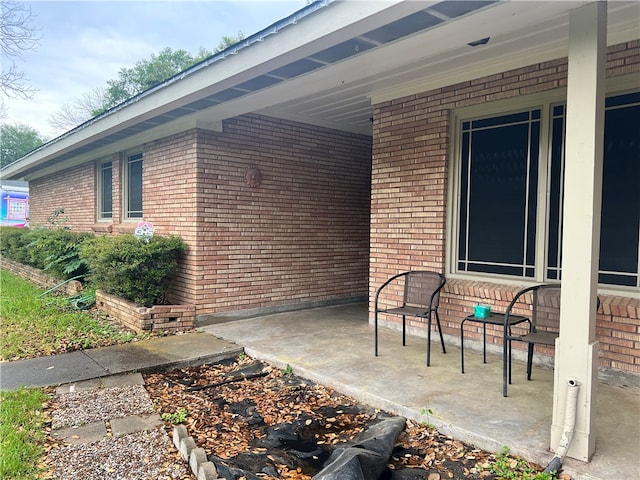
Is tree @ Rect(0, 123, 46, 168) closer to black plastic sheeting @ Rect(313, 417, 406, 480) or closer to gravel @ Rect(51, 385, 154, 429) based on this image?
gravel @ Rect(51, 385, 154, 429)

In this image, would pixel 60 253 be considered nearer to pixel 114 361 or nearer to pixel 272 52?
pixel 114 361

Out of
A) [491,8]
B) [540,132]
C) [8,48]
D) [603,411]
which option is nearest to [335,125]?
[540,132]

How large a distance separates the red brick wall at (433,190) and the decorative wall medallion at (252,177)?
6.07ft

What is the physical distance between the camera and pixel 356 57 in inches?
146

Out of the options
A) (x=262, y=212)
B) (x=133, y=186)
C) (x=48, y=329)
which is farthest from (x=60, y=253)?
(x=262, y=212)

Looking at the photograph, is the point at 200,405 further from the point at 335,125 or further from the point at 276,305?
the point at 335,125

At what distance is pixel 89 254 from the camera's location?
6465mm

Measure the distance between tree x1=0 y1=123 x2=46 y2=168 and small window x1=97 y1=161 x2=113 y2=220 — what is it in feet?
95.9

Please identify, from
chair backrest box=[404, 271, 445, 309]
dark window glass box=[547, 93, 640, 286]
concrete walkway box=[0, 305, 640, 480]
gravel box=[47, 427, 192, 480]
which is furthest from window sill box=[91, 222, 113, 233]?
dark window glass box=[547, 93, 640, 286]

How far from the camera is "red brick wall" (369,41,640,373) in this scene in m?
3.64

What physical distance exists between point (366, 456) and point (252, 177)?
4757 millimetres

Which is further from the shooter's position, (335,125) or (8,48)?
(8,48)

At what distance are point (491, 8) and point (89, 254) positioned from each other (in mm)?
6017

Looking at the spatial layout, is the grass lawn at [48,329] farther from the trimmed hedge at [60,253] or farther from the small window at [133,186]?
the small window at [133,186]
